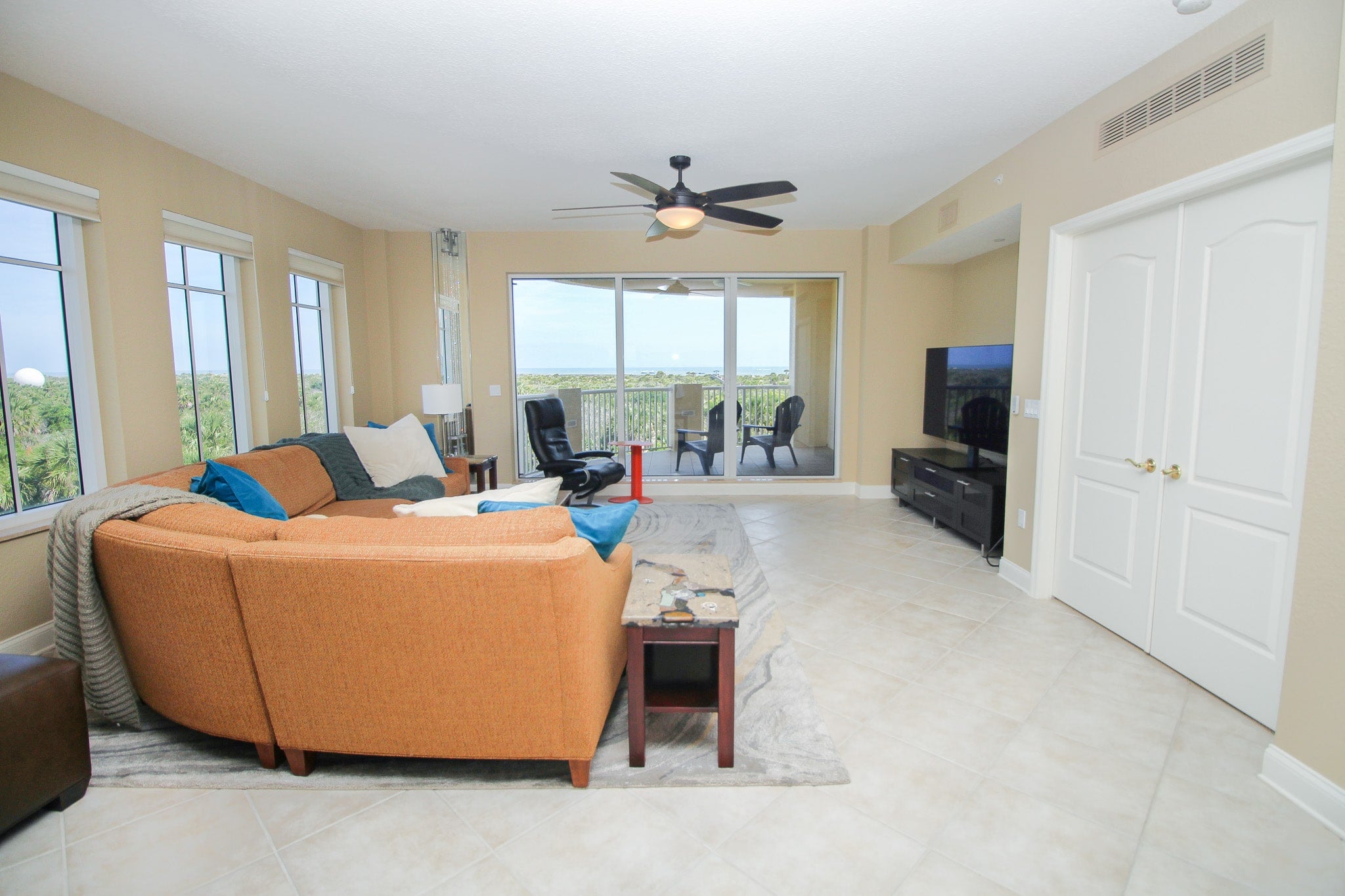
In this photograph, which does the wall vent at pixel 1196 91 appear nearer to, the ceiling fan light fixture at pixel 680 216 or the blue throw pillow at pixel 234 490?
the ceiling fan light fixture at pixel 680 216

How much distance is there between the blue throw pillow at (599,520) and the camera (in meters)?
2.02

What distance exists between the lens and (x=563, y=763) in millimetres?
2018

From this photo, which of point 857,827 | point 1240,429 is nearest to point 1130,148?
point 1240,429

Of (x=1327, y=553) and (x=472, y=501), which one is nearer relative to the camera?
(x=1327, y=553)

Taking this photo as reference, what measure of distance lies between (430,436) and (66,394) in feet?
7.57

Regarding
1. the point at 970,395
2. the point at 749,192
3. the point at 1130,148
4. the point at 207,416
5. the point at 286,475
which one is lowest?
the point at 286,475

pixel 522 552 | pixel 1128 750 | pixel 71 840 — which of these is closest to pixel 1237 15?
pixel 1128 750

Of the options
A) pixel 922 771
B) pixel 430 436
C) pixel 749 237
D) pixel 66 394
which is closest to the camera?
pixel 922 771

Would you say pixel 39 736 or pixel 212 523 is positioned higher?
pixel 212 523

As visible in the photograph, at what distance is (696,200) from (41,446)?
3627 mm

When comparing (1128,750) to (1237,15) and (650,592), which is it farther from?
(1237,15)

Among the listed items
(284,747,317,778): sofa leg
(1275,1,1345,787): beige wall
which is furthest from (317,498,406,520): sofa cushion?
(1275,1,1345,787): beige wall

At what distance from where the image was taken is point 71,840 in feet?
5.52

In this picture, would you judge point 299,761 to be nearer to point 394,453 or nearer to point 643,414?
point 394,453
